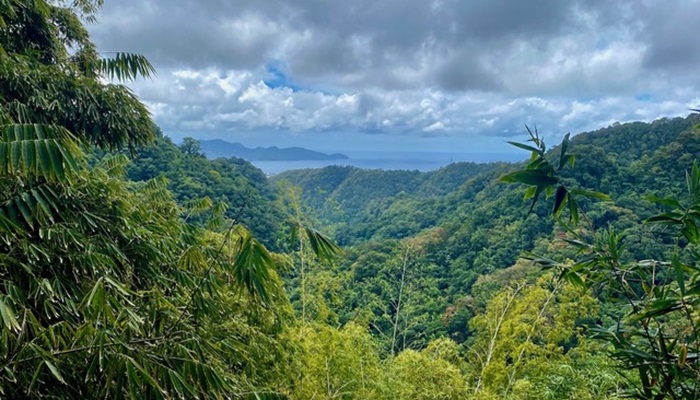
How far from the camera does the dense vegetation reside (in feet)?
4.61

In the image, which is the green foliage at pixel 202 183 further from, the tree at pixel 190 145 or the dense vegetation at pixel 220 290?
the dense vegetation at pixel 220 290

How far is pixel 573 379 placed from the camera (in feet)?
10.8

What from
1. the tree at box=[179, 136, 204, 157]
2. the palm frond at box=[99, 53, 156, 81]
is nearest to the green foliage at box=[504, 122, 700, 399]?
the palm frond at box=[99, 53, 156, 81]

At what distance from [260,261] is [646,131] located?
113ft

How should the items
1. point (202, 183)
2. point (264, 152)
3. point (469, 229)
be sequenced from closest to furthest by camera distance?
1. point (202, 183)
2. point (469, 229)
3. point (264, 152)

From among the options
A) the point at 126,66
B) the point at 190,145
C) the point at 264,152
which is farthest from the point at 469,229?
the point at 264,152

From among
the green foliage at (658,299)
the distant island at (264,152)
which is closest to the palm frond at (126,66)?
the green foliage at (658,299)

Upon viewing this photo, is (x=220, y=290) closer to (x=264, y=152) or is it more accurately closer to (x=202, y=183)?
(x=202, y=183)

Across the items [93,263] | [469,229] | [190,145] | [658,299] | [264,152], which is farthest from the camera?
[264,152]

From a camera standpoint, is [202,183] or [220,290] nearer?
[220,290]

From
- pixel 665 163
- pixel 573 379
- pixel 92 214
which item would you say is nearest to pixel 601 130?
pixel 665 163

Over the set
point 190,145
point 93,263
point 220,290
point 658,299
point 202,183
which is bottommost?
point 202,183

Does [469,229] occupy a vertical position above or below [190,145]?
below

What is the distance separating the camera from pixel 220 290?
9.76 ft
